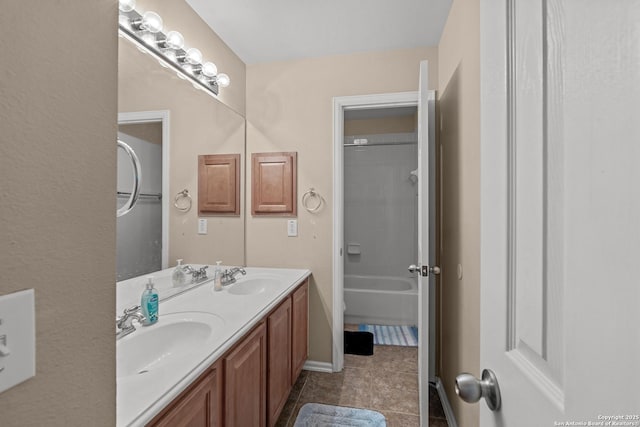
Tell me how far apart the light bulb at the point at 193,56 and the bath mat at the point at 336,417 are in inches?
87.5

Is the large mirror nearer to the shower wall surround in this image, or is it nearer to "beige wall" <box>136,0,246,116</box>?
"beige wall" <box>136,0,246,116</box>

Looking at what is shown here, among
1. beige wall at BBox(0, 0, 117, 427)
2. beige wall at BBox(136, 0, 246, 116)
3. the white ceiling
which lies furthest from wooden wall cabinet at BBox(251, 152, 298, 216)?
beige wall at BBox(0, 0, 117, 427)

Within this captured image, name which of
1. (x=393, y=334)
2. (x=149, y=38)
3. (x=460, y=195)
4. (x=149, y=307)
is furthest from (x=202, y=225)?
(x=393, y=334)

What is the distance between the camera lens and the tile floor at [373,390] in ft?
6.07

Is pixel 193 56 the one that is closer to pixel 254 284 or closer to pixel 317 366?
pixel 254 284

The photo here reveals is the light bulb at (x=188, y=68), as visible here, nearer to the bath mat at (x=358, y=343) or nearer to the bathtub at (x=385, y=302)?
the bath mat at (x=358, y=343)

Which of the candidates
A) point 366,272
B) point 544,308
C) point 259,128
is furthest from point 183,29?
point 366,272

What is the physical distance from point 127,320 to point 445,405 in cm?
191

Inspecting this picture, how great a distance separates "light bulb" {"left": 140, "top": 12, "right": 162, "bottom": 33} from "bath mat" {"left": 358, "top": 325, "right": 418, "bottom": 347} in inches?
113

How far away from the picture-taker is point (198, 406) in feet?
3.11

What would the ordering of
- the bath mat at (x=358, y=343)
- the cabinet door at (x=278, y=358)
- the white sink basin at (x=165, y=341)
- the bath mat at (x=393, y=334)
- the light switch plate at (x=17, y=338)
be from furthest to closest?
the bath mat at (x=393, y=334) < the bath mat at (x=358, y=343) < the cabinet door at (x=278, y=358) < the white sink basin at (x=165, y=341) < the light switch plate at (x=17, y=338)

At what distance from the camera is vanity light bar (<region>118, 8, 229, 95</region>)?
132 cm

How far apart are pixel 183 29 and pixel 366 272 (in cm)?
300

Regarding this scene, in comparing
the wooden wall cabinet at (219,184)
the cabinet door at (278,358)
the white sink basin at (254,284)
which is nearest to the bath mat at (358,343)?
the cabinet door at (278,358)
